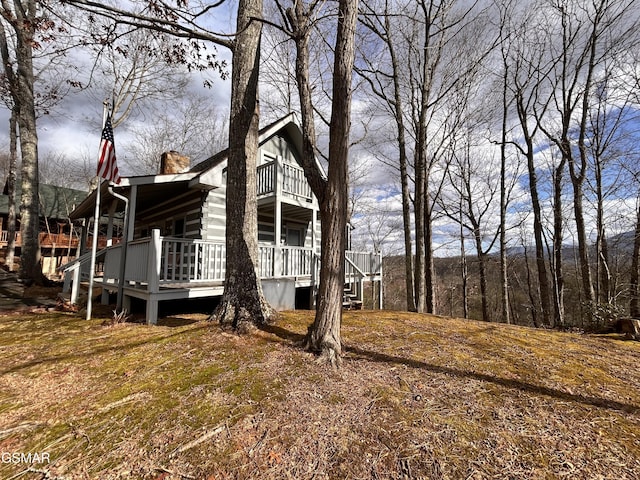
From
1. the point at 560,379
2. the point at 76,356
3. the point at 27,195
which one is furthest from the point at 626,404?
the point at 27,195

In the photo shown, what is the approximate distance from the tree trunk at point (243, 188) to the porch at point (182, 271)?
826mm

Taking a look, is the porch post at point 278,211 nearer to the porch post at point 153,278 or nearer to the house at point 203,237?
the house at point 203,237

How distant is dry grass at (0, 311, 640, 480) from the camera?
2000 mm

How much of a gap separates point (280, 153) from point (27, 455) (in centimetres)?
1146

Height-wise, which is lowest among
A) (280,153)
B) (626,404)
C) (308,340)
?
(626,404)

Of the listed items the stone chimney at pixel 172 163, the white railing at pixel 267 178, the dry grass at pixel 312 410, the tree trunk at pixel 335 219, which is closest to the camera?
the dry grass at pixel 312 410

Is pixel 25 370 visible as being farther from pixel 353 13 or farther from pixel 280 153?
pixel 280 153

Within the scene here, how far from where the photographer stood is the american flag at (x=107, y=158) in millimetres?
6121

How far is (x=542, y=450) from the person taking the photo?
84.4 inches

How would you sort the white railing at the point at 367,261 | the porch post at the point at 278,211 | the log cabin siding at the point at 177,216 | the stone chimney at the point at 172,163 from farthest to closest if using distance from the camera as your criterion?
1. the white railing at the point at 367,261
2. the stone chimney at the point at 172,163
3. the log cabin siding at the point at 177,216
4. the porch post at the point at 278,211

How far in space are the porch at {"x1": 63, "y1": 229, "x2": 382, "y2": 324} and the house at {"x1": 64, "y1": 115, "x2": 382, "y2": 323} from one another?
2 centimetres

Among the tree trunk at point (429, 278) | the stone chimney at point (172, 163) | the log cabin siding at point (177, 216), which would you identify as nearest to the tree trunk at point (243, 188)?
the log cabin siding at point (177, 216)

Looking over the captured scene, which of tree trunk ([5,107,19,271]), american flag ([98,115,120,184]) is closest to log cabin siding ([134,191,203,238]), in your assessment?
american flag ([98,115,120,184])

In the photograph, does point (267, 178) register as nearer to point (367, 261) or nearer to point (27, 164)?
point (367, 261)
